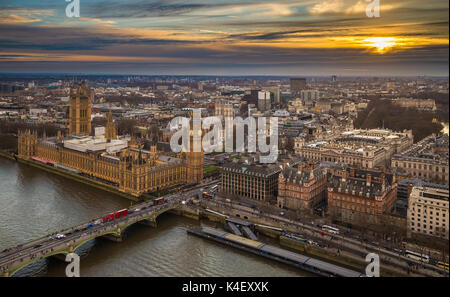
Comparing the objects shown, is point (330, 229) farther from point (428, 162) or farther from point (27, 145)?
point (27, 145)

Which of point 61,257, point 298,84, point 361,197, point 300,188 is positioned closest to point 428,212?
A: point 361,197

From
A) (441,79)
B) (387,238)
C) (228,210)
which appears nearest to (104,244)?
(228,210)

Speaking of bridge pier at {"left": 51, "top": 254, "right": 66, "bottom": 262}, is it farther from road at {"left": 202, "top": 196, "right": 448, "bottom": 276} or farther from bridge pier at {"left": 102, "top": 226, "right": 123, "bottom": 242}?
road at {"left": 202, "top": 196, "right": 448, "bottom": 276}

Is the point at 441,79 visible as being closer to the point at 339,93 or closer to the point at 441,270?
the point at 441,270

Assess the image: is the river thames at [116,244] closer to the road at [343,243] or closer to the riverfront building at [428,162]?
the road at [343,243]

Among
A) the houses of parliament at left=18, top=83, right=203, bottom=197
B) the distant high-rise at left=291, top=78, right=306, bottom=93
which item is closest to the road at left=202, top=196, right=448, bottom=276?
the houses of parliament at left=18, top=83, right=203, bottom=197

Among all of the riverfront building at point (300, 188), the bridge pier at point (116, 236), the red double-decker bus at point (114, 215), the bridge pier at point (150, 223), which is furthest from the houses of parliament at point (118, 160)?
the riverfront building at point (300, 188)
